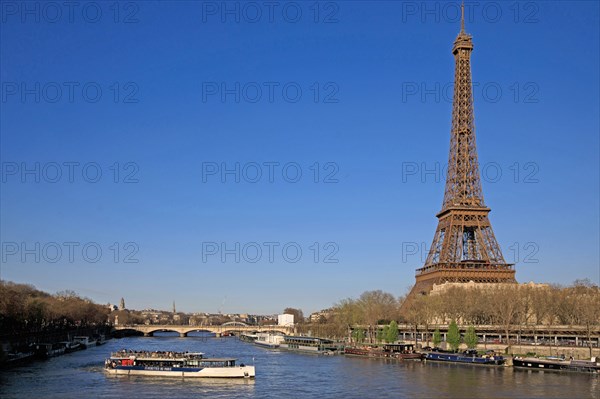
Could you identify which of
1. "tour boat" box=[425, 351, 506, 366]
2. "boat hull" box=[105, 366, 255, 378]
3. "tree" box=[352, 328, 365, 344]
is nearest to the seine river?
"boat hull" box=[105, 366, 255, 378]

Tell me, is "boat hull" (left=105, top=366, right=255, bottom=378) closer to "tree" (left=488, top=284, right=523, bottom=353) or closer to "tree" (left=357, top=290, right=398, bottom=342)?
"tree" (left=488, top=284, right=523, bottom=353)

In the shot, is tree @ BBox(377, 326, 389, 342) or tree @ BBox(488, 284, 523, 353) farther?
tree @ BBox(377, 326, 389, 342)

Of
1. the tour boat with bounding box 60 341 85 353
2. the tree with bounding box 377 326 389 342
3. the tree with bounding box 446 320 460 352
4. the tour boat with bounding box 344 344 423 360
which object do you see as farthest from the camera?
the tour boat with bounding box 60 341 85 353

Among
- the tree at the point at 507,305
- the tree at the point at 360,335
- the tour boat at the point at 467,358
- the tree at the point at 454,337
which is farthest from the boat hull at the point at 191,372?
the tree at the point at 360,335

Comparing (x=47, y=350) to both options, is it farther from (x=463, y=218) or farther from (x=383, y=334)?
(x=463, y=218)

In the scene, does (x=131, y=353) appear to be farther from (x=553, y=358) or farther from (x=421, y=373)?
(x=553, y=358)

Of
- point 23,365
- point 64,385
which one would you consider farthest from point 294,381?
point 23,365

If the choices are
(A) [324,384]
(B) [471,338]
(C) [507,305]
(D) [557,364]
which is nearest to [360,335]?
(B) [471,338]

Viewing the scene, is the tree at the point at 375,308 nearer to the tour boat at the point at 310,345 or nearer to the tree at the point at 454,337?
the tour boat at the point at 310,345
